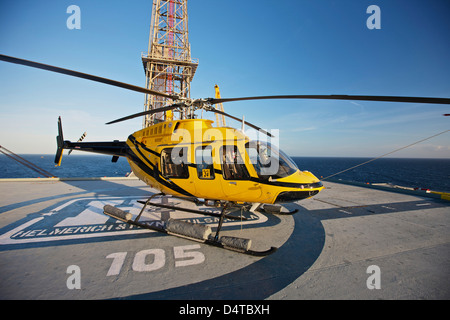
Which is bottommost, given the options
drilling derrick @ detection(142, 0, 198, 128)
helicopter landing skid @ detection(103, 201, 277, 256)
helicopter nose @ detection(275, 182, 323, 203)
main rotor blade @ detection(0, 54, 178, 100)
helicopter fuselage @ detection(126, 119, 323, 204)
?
helicopter landing skid @ detection(103, 201, 277, 256)

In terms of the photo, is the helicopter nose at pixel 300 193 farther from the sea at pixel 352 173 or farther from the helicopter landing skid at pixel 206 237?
the sea at pixel 352 173

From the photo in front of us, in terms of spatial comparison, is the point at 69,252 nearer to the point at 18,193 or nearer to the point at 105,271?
the point at 105,271

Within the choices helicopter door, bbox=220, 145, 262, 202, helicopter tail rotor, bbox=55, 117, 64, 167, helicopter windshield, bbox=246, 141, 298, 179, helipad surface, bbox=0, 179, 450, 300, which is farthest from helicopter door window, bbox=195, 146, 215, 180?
helicopter tail rotor, bbox=55, 117, 64, 167

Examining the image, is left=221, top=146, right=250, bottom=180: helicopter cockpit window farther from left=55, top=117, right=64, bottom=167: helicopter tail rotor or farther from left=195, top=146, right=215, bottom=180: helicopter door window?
left=55, top=117, right=64, bottom=167: helicopter tail rotor

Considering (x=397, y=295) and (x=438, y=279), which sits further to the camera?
(x=438, y=279)

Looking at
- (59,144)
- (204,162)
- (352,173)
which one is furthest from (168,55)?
(352,173)

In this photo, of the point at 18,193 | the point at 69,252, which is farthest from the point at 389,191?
the point at 18,193
